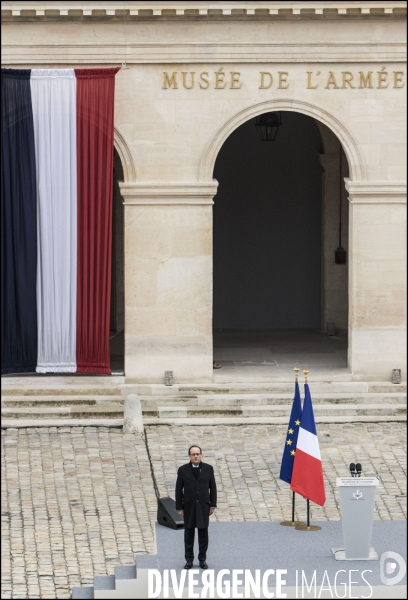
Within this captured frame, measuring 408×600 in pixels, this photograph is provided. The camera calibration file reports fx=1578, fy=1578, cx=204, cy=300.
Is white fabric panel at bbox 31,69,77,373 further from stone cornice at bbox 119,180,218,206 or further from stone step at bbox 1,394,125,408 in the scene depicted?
stone cornice at bbox 119,180,218,206

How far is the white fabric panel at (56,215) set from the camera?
29125 mm

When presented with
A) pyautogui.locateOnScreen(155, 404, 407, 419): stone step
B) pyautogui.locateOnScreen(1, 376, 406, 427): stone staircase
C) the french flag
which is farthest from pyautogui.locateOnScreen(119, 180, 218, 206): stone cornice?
the french flag

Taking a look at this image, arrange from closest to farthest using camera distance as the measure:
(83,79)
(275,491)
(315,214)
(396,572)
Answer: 1. (396,572)
2. (275,491)
3. (83,79)
4. (315,214)

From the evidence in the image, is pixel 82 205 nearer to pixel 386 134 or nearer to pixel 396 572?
pixel 386 134

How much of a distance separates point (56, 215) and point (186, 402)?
427 centimetres

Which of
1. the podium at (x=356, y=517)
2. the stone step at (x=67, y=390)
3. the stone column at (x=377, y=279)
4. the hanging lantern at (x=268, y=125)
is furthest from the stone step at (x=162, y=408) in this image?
the podium at (x=356, y=517)

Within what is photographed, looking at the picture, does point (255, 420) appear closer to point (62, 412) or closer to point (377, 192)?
point (62, 412)

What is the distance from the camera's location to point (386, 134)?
29.8m

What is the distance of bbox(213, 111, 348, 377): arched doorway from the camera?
120 ft

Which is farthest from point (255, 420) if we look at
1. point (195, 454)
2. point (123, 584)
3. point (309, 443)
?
point (123, 584)

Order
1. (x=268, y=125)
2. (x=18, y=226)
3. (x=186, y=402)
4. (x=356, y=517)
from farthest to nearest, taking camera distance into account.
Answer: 1. (x=268, y=125)
2. (x=186, y=402)
3. (x=18, y=226)
4. (x=356, y=517)

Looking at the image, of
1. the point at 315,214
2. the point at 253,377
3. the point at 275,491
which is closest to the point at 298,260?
the point at 315,214

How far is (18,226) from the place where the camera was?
2925 cm

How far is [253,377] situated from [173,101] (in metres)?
5.46
